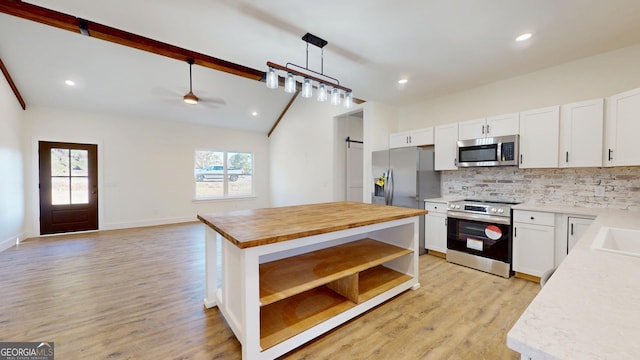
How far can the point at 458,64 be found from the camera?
300cm

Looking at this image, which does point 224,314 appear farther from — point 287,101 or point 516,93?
point 287,101

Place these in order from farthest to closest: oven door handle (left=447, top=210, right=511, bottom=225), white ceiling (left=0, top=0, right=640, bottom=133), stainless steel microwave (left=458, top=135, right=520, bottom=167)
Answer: stainless steel microwave (left=458, top=135, right=520, bottom=167)
oven door handle (left=447, top=210, right=511, bottom=225)
white ceiling (left=0, top=0, right=640, bottom=133)

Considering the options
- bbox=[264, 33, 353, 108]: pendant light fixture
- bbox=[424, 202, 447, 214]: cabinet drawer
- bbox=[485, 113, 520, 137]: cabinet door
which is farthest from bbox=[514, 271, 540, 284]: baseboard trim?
bbox=[264, 33, 353, 108]: pendant light fixture

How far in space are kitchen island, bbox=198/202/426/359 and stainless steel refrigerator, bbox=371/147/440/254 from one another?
1200 mm

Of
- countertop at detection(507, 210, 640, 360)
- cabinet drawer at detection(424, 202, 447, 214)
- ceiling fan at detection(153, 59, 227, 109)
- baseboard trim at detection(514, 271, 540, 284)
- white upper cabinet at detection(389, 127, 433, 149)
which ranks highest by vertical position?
ceiling fan at detection(153, 59, 227, 109)

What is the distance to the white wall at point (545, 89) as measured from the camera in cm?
265

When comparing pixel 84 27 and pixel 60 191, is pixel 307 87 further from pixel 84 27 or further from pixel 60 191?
pixel 60 191

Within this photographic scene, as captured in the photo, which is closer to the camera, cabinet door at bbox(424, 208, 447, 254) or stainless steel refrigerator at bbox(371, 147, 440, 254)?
cabinet door at bbox(424, 208, 447, 254)

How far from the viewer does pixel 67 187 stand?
518cm

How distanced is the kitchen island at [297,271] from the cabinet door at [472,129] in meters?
1.72

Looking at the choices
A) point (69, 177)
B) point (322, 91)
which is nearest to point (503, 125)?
point (322, 91)

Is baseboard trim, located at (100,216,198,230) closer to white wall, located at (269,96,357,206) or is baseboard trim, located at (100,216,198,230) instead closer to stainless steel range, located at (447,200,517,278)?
white wall, located at (269,96,357,206)

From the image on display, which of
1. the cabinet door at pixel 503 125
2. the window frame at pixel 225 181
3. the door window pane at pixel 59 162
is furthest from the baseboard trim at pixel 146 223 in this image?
the cabinet door at pixel 503 125

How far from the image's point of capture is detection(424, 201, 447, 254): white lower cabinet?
141 inches
